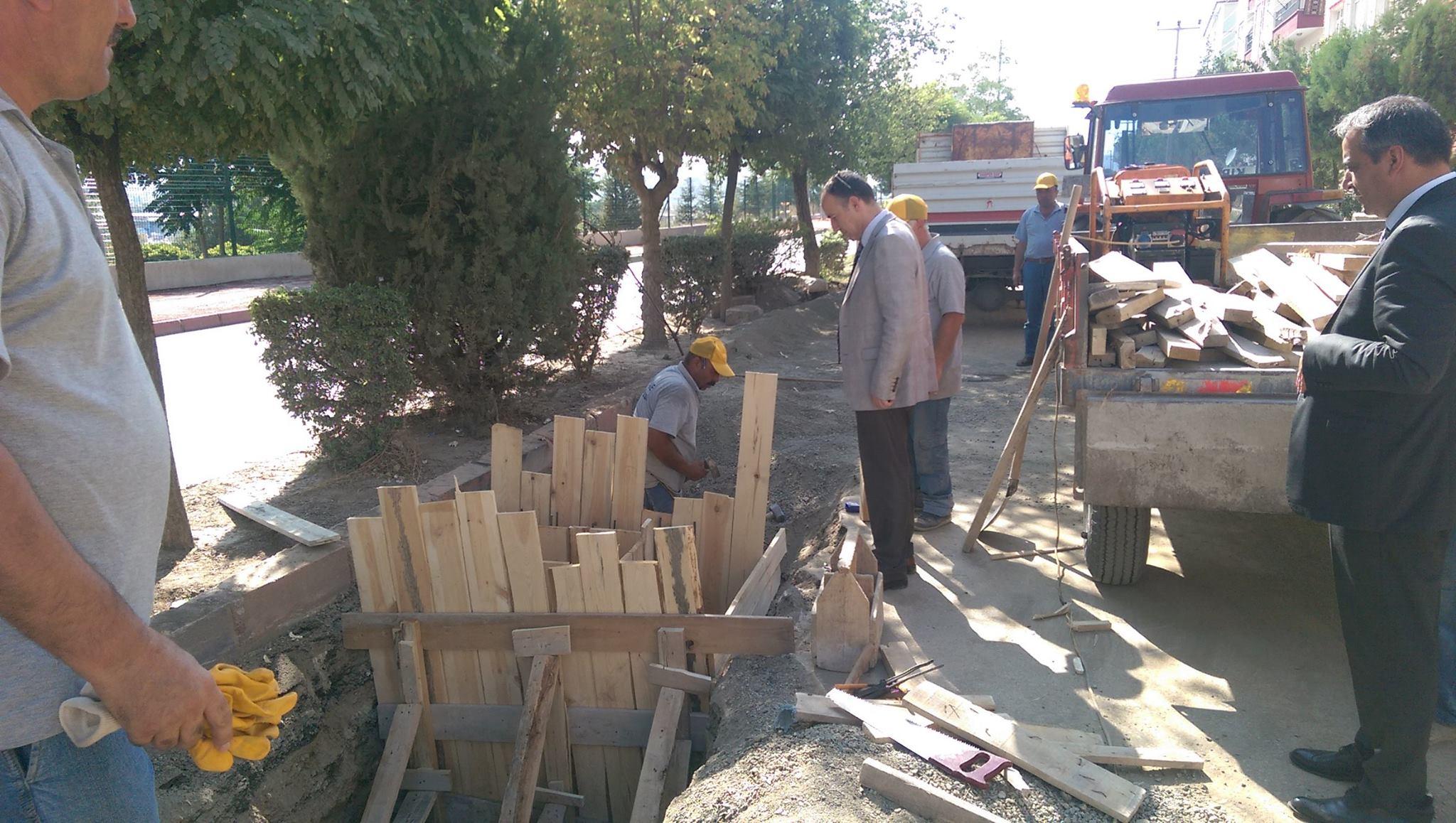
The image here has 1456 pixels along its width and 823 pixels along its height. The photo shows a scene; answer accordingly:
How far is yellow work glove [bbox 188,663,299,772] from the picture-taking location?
4.96 ft

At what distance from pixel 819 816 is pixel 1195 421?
1.99 metres

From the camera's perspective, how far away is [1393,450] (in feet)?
8.13

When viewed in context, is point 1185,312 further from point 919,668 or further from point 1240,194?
point 1240,194

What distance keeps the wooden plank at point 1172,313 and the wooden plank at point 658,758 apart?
2498 millimetres

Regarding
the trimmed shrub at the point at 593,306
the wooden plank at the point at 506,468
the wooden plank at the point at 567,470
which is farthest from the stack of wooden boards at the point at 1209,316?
the trimmed shrub at the point at 593,306

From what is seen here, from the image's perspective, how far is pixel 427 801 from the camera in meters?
4.04

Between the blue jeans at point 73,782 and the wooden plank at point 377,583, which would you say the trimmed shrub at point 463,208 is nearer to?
the wooden plank at point 377,583

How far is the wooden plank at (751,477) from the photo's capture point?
164 inches

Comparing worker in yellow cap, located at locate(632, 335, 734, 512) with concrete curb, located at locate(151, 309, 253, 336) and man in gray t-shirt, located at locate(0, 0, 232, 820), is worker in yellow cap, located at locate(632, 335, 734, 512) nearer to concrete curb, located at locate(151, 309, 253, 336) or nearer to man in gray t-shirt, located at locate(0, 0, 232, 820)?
man in gray t-shirt, located at locate(0, 0, 232, 820)

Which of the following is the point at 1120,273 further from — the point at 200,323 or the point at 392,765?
the point at 200,323

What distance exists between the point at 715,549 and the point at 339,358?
106 inches

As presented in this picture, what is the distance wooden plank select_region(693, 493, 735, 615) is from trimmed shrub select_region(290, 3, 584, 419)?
8.63 ft

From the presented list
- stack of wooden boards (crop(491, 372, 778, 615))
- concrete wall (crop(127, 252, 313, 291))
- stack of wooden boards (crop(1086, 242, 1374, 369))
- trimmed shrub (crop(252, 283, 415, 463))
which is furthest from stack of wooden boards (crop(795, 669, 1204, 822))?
concrete wall (crop(127, 252, 313, 291))

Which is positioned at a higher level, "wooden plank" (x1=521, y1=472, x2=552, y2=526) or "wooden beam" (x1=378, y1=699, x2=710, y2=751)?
"wooden plank" (x1=521, y1=472, x2=552, y2=526)
